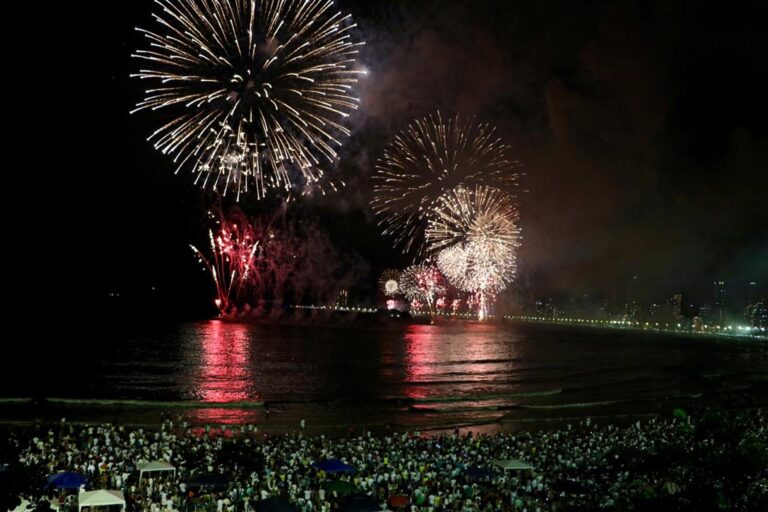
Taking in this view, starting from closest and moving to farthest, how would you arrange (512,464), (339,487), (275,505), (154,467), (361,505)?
1. (275,505)
2. (361,505)
3. (339,487)
4. (154,467)
5. (512,464)

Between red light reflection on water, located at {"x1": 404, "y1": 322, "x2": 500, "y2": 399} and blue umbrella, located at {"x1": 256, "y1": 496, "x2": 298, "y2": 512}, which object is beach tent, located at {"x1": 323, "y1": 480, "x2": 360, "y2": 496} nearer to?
blue umbrella, located at {"x1": 256, "y1": 496, "x2": 298, "y2": 512}

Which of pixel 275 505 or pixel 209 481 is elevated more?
pixel 275 505

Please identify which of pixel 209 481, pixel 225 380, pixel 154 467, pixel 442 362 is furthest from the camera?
pixel 442 362

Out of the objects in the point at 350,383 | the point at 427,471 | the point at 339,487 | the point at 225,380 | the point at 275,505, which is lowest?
the point at 225,380

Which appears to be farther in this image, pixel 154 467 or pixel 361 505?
pixel 154 467

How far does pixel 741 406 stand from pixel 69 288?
141189 millimetres

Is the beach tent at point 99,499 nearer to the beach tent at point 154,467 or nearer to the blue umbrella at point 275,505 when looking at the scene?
the beach tent at point 154,467

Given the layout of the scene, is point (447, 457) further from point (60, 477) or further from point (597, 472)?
point (60, 477)

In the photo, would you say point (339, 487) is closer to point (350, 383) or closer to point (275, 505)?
point (275, 505)

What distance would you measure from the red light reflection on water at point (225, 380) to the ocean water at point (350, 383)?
0.35ft

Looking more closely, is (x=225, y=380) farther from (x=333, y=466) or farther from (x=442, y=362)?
(x=333, y=466)

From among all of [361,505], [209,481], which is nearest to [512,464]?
[361,505]

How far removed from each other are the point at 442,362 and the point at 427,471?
43.8 m

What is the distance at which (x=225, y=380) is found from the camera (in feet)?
156
